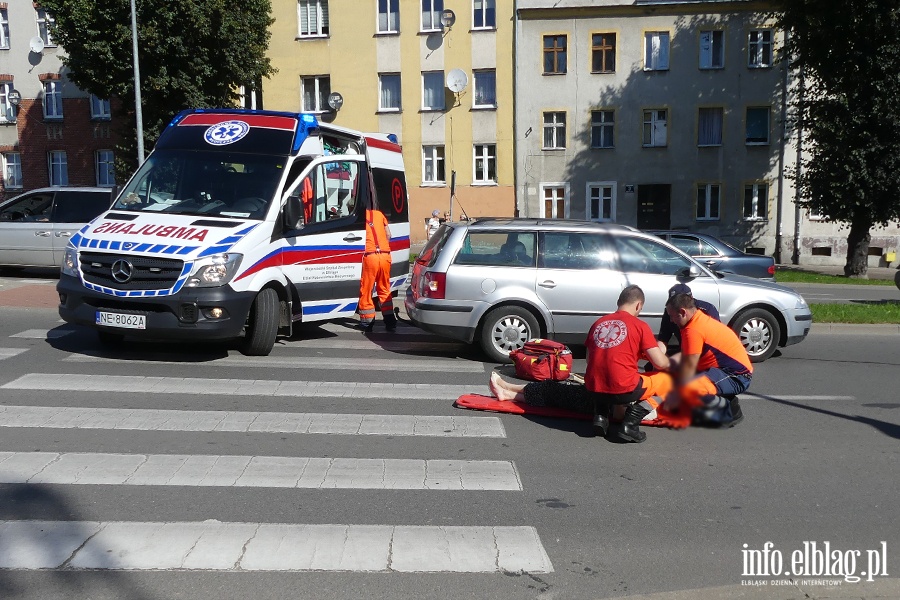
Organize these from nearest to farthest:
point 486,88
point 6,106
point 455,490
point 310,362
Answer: point 455,490 → point 310,362 → point 486,88 → point 6,106

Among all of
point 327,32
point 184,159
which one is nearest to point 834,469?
point 184,159

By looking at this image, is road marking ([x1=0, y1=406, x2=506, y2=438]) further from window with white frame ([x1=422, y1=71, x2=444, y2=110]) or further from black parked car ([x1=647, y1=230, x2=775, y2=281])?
window with white frame ([x1=422, y1=71, x2=444, y2=110])

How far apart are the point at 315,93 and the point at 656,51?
47.5 feet

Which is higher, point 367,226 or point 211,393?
point 367,226

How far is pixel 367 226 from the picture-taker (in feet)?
37.2

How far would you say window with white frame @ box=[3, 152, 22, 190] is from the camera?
3747 centimetres

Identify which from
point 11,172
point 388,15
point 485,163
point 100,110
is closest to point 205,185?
point 485,163

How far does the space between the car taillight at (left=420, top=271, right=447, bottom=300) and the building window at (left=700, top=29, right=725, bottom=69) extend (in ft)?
90.7

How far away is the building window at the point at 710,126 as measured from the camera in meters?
34.5

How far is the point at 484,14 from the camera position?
34406mm

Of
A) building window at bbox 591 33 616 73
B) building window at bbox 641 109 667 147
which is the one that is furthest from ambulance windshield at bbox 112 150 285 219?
building window at bbox 641 109 667 147

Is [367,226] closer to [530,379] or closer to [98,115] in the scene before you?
[530,379]

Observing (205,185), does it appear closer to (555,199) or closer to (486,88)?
(486,88)

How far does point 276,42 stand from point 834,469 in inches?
1307
